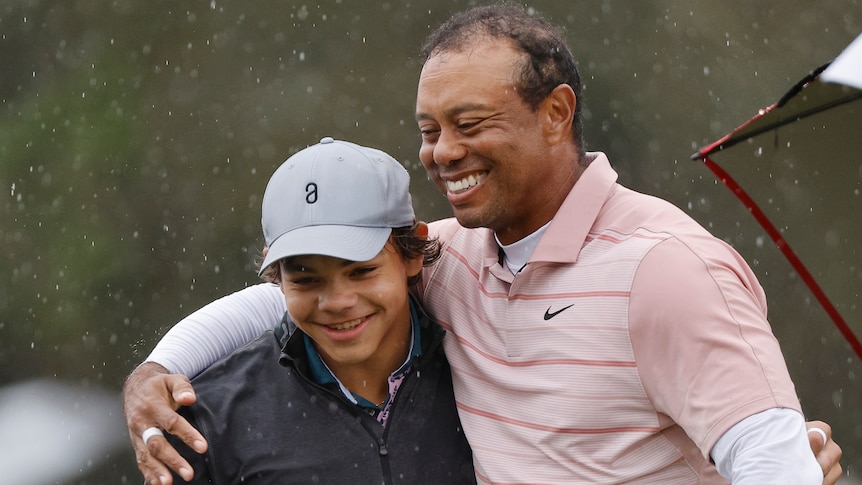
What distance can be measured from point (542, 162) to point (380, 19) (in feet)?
21.2

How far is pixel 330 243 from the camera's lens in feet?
8.00

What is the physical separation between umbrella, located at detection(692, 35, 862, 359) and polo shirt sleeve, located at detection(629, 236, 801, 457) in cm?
12

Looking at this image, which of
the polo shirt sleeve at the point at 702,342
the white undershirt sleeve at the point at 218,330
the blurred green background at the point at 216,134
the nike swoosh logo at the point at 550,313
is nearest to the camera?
the polo shirt sleeve at the point at 702,342

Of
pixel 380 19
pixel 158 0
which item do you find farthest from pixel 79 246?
pixel 380 19

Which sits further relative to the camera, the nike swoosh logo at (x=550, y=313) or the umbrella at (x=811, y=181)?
the nike swoosh logo at (x=550, y=313)

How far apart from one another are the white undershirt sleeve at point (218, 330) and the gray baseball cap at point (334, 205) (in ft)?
0.92

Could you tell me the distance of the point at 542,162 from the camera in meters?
2.65

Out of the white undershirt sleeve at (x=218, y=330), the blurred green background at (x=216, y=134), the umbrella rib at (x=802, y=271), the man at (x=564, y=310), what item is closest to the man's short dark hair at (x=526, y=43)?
the man at (x=564, y=310)

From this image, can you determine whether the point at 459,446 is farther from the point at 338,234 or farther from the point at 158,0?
the point at 158,0

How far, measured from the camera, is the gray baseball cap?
247cm

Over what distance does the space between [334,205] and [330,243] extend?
0.13 m

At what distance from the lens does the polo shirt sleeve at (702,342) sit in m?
2.10

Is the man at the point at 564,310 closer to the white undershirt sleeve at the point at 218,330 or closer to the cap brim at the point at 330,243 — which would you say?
the white undershirt sleeve at the point at 218,330

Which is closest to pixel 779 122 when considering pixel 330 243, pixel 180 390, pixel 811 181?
pixel 811 181
